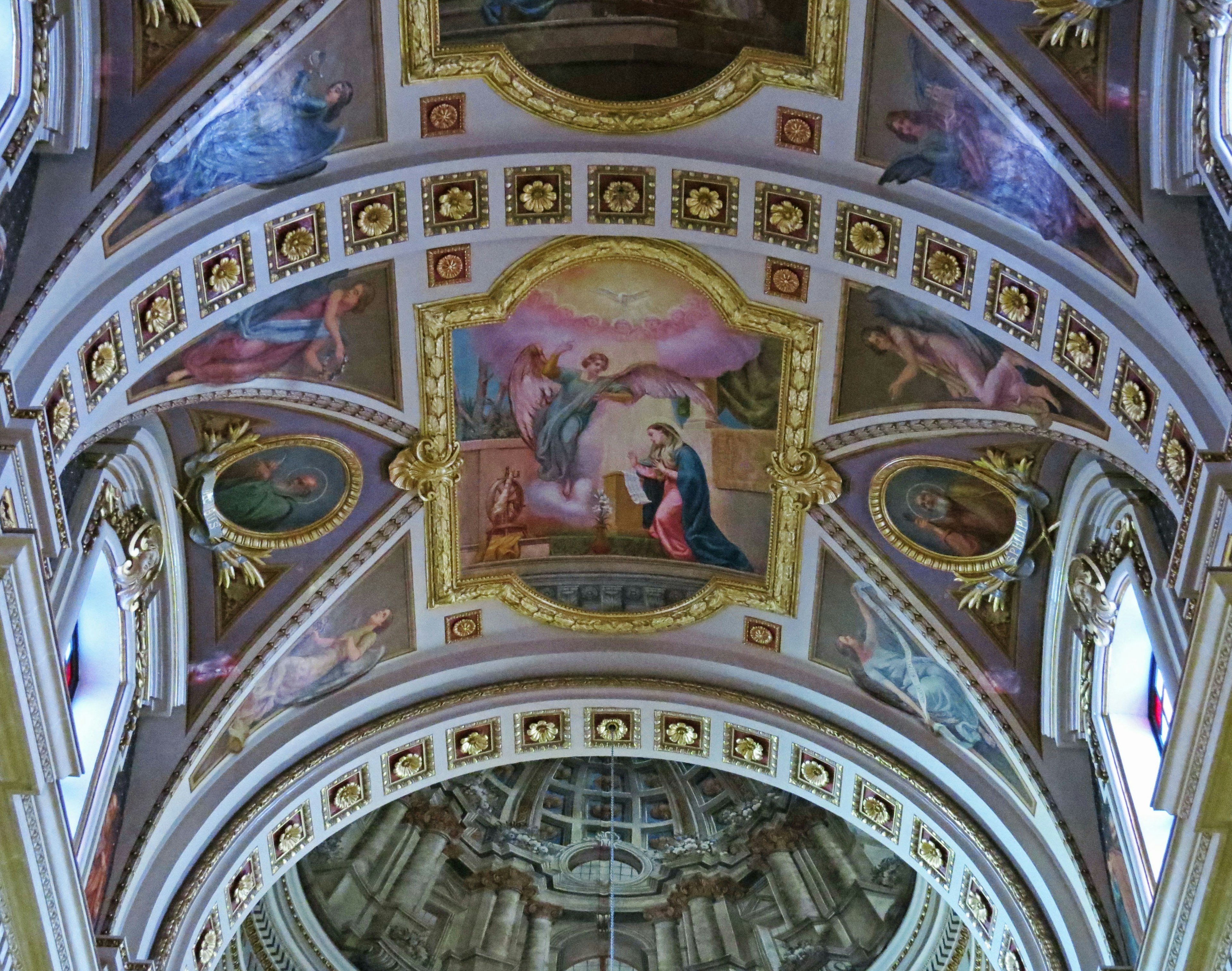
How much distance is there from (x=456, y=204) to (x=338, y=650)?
16.1 feet

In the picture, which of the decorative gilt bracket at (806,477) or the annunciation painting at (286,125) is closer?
the annunciation painting at (286,125)

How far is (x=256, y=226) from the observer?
1253 centimetres

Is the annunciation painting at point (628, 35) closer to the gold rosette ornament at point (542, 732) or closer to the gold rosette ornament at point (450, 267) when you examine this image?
the gold rosette ornament at point (450, 267)

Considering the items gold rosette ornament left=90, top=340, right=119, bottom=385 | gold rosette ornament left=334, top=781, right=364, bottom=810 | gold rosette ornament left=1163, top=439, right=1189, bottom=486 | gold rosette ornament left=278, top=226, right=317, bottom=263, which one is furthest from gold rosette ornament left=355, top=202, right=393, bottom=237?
gold rosette ornament left=1163, top=439, right=1189, bottom=486

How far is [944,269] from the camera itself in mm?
12969

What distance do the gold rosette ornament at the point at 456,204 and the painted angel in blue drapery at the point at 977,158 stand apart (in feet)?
11.6

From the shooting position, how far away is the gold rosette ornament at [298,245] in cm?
1282

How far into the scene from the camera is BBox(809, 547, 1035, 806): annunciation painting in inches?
610

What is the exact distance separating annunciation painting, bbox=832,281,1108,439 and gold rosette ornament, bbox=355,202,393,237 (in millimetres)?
3975

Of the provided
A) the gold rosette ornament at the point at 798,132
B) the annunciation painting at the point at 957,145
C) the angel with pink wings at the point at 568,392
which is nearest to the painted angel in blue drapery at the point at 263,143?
the angel with pink wings at the point at 568,392

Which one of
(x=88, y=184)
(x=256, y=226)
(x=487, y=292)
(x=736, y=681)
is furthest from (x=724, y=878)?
(x=88, y=184)

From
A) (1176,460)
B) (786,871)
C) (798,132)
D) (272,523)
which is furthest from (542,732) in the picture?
(1176,460)

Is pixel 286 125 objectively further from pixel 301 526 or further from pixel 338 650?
pixel 338 650

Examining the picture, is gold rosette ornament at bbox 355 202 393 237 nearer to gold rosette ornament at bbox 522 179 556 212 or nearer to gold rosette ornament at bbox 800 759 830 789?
gold rosette ornament at bbox 522 179 556 212
